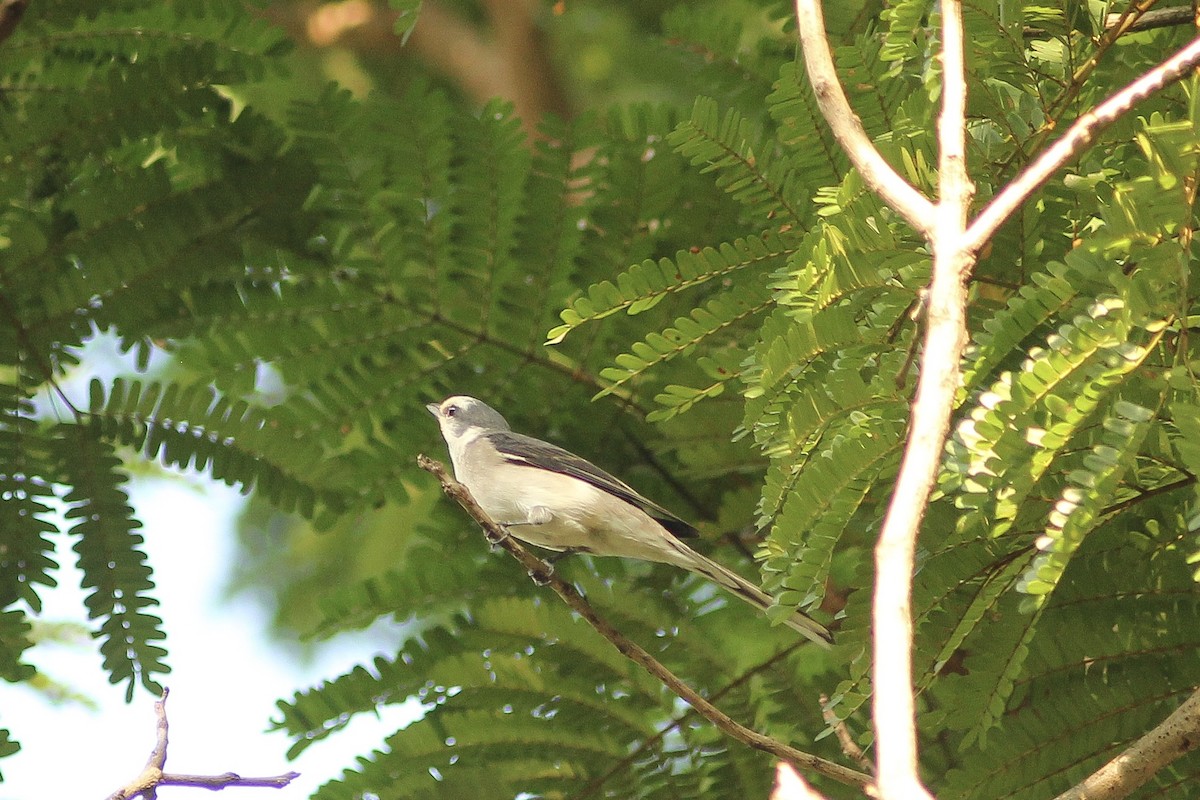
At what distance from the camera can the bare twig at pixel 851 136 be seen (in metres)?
1.89

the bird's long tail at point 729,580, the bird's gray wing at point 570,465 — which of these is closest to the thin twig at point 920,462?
the bird's long tail at point 729,580

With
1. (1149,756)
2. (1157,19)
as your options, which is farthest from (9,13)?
(1149,756)

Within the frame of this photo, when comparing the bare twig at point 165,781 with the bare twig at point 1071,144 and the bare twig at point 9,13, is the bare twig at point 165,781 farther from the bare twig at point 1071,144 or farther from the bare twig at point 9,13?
the bare twig at point 9,13

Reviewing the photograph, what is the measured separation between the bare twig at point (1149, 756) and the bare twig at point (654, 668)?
385mm

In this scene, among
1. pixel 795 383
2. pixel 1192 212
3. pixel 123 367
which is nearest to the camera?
pixel 1192 212

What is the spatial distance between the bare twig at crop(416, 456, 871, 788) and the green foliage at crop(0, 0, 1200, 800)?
23 cm

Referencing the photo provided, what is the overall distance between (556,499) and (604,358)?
52 cm

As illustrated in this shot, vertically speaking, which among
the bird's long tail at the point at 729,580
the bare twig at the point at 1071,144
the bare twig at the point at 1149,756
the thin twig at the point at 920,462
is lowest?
the bare twig at the point at 1149,756

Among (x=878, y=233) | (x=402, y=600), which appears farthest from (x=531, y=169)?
(x=878, y=233)

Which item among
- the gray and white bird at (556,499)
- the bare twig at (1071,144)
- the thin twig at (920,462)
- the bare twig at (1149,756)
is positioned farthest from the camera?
the gray and white bird at (556,499)

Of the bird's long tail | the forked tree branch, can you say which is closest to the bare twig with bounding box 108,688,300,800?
the bird's long tail

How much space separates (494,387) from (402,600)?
0.84 metres

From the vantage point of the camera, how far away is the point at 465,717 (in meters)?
3.58

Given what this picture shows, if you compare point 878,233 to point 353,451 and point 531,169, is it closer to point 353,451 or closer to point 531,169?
point 531,169
